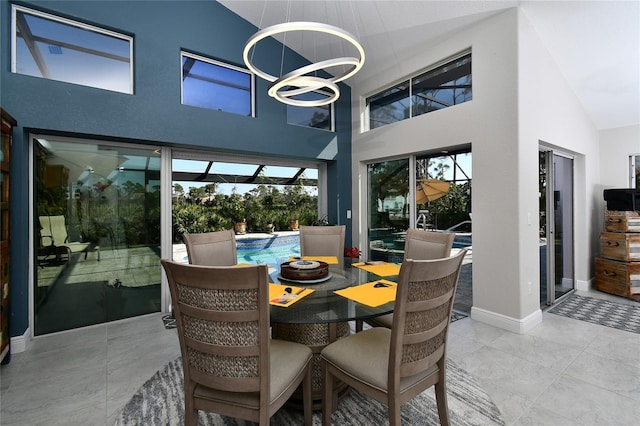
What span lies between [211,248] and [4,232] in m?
1.69

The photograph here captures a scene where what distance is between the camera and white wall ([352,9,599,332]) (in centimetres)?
288

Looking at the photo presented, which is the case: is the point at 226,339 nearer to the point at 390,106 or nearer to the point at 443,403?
the point at 443,403

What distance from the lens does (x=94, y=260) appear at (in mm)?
3184

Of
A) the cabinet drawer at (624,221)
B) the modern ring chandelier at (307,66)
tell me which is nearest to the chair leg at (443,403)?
the modern ring chandelier at (307,66)

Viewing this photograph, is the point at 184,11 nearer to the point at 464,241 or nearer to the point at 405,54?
the point at 405,54

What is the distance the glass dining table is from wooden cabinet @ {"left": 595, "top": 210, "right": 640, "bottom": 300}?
406 centimetres

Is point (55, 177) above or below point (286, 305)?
above

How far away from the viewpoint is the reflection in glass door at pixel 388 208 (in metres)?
4.32

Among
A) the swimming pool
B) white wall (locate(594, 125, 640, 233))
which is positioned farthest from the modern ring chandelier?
white wall (locate(594, 125, 640, 233))

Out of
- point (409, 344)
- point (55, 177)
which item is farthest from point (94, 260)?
Answer: point (409, 344)

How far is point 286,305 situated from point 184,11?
3.77 m

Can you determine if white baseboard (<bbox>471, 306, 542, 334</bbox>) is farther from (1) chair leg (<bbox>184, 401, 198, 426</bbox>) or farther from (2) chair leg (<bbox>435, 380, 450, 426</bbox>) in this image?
(1) chair leg (<bbox>184, 401, 198, 426</bbox>)

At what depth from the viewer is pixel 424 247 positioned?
2.42 m

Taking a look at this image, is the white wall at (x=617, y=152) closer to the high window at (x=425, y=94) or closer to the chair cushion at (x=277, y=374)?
the high window at (x=425, y=94)
